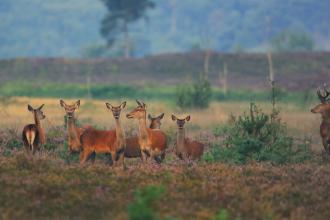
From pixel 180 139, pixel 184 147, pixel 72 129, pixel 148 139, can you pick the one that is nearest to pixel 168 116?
pixel 184 147

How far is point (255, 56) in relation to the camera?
231 feet

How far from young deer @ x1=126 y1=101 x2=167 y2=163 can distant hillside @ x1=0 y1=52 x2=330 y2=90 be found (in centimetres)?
3731

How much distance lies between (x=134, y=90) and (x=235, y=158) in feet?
114

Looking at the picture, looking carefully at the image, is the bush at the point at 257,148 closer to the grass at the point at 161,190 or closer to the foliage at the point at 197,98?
the grass at the point at 161,190

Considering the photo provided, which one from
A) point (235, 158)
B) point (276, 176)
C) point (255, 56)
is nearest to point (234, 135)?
point (235, 158)

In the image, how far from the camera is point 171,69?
217ft

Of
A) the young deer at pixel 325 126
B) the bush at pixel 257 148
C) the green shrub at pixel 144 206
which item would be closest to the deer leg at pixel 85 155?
the bush at pixel 257 148

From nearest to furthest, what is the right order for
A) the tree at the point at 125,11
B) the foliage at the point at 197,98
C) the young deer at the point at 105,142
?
the young deer at the point at 105,142, the foliage at the point at 197,98, the tree at the point at 125,11

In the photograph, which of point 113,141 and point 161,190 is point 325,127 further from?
point 161,190

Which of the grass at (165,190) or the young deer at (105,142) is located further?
the young deer at (105,142)

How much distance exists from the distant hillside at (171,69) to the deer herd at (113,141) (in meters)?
37.3

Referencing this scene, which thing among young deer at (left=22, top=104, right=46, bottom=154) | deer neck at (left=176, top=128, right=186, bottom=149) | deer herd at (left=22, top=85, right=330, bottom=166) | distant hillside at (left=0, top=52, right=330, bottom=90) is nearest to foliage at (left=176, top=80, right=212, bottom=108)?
distant hillside at (left=0, top=52, right=330, bottom=90)

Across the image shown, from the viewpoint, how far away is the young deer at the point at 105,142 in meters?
18.9

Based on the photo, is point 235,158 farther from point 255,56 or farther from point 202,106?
point 255,56
